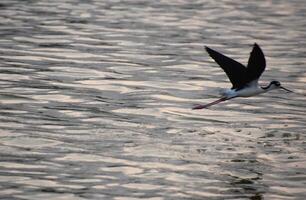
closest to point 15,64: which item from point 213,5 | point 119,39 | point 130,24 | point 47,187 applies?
point 119,39

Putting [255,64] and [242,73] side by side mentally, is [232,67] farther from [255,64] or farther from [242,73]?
[255,64]

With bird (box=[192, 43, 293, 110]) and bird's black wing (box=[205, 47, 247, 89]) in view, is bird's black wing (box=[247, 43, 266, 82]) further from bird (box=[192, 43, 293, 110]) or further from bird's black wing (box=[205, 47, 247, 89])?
bird's black wing (box=[205, 47, 247, 89])

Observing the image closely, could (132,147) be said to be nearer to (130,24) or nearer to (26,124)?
(26,124)

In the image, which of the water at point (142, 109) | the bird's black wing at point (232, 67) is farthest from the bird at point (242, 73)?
the water at point (142, 109)

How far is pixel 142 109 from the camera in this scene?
51.8ft

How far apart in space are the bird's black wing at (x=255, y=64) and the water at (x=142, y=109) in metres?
0.99

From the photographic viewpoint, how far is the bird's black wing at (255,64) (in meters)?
13.0

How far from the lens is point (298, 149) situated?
1356cm

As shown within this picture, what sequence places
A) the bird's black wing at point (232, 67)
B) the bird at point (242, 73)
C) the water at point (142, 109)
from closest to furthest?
the water at point (142, 109) < the bird at point (242, 73) < the bird's black wing at point (232, 67)

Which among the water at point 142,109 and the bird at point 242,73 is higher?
the bird at point 242,73

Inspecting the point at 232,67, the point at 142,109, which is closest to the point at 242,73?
the point at 232,67

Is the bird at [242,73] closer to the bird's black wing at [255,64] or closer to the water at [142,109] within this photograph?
the bird's black wing at [255,64]

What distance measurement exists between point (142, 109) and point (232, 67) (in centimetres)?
235

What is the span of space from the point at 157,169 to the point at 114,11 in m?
15.0
